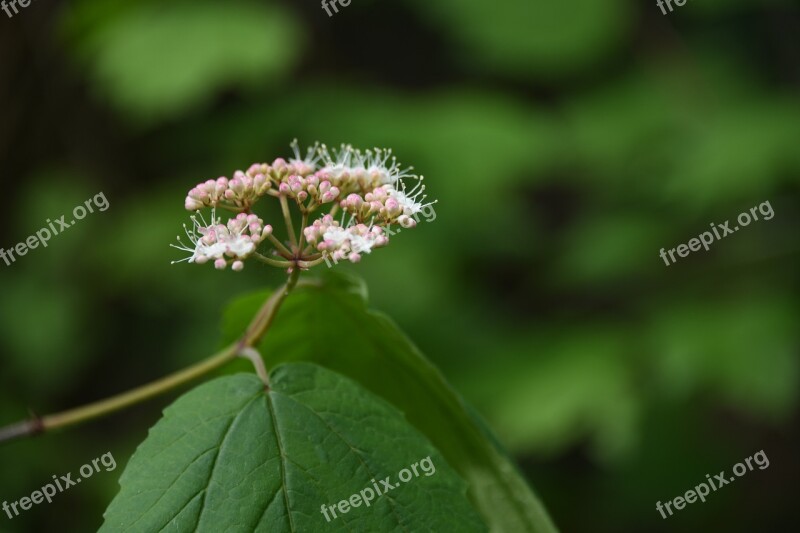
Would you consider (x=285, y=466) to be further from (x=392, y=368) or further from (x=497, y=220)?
(x=497, y=220)

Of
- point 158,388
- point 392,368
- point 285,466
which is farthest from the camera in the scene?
point 392,368

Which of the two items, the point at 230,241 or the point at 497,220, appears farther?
the point at 497,220

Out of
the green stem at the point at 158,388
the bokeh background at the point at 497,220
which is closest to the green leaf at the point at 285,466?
the green stem at the point at 158,388

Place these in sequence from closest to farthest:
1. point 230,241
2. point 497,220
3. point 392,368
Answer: point 230,241 < point 392,368 < point 497,220

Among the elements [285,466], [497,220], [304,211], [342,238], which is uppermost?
[497,220]

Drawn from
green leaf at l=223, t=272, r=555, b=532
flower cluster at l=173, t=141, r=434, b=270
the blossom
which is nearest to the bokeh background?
green leaf at l=223, t=272, r=555, b=532

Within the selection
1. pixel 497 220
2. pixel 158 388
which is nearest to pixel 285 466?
pixel 158 388
